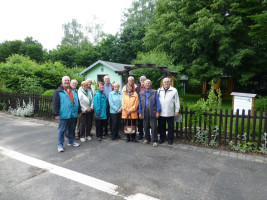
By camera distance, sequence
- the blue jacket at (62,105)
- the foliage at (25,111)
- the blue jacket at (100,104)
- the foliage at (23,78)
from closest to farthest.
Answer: the blue jacket at (62,105) → the blue jacket at (100,104) → the foliage at (25,111) → the foliage at (23,78)

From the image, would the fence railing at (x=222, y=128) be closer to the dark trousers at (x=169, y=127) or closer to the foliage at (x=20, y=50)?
the dark trousers at (x=169, y=127)

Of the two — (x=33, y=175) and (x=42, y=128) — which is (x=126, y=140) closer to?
(x=33, y=175)

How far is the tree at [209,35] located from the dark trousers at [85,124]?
1213cm

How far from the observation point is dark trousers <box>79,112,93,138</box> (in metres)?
6.14

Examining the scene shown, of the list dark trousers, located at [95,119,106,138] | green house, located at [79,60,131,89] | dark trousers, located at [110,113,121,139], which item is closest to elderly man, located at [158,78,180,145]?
dark trousers, located at [110,113,121,139]

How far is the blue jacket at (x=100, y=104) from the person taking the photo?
5957 millimetres

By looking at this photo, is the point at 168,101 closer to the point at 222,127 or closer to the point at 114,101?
the point at 114,101

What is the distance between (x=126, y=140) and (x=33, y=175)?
2903mm

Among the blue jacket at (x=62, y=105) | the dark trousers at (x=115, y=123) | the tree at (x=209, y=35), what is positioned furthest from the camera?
the tree at (x=209, y=35)

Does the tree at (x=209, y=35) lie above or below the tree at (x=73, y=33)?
below

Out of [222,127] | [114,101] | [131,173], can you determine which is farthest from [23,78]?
[222,127]

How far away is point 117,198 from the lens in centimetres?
313

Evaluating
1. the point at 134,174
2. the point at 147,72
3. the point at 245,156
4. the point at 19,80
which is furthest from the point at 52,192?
the point at 147,72

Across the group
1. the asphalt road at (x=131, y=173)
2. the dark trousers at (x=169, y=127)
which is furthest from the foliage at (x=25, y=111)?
the dark trousers at (x=169, y=127)
